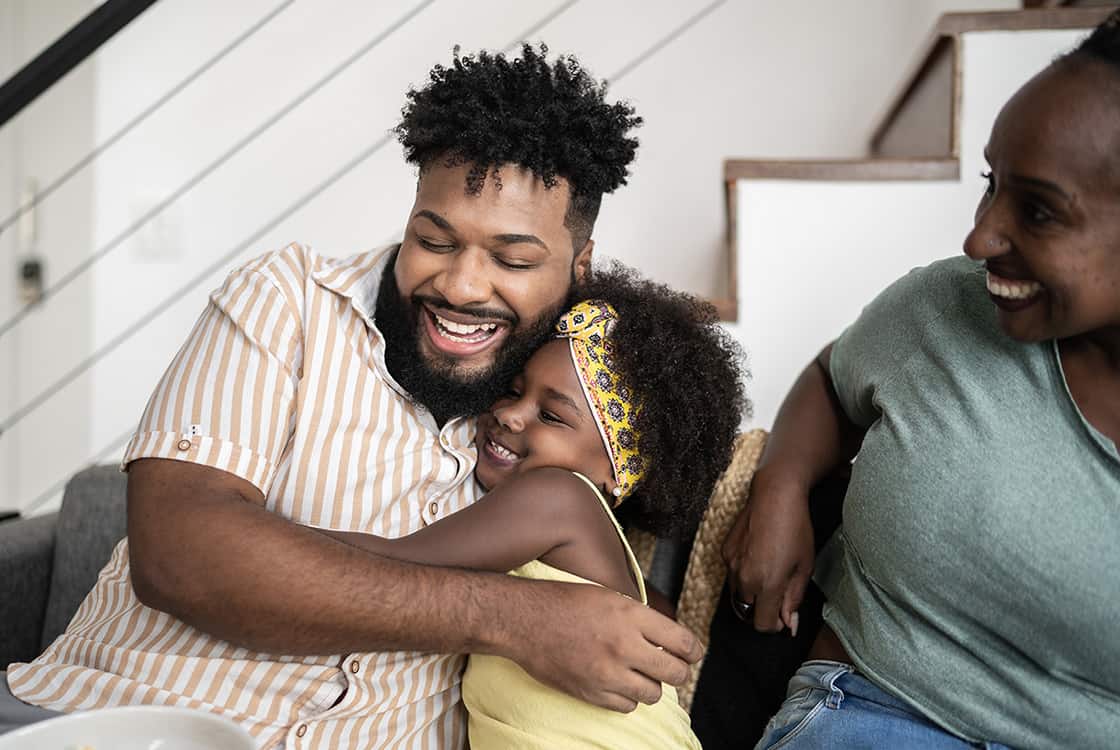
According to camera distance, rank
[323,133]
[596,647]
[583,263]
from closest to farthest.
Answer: [596,647], [583,263], [323,133]

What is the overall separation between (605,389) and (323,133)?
190cm

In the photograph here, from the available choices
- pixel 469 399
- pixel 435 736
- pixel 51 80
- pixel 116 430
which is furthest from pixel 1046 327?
pixel 116 430

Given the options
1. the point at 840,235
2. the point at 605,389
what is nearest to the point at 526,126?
A: the point at 605,389

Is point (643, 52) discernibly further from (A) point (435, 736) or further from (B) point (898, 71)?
(A) point (435, 736)

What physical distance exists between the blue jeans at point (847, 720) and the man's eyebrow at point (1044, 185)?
594mm

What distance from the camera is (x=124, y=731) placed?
834mm

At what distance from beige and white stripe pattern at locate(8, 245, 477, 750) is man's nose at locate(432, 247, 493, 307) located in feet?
0.38

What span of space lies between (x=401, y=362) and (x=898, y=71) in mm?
1929

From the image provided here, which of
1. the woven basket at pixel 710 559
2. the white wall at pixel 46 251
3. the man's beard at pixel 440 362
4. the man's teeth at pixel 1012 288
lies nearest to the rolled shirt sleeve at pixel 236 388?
the man's beard at pixel 440 362

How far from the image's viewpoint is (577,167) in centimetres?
136

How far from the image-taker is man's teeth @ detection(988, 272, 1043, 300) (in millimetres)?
1032

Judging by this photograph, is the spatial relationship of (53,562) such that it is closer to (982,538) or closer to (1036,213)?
(982,538)

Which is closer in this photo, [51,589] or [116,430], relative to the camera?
[51,589]

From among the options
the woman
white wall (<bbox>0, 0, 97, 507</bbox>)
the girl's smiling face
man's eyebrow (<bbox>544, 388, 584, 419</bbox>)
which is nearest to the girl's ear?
the girl's smiling face
